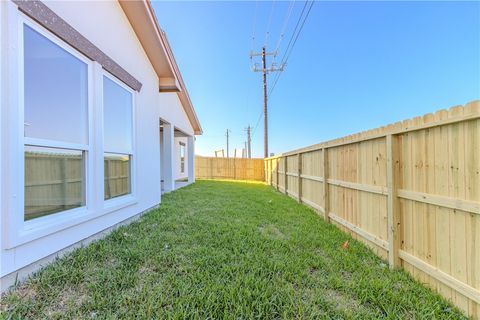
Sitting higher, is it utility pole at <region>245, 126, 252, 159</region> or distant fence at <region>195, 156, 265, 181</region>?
utility pole at <region>245, 126, 252, 159</region>

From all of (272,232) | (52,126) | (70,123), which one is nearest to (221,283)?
(272,232)

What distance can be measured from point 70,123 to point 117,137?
3.28ft

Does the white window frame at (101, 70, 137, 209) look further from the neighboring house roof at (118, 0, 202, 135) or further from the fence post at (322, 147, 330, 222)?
the fence post at (322, 147, 330, 222)

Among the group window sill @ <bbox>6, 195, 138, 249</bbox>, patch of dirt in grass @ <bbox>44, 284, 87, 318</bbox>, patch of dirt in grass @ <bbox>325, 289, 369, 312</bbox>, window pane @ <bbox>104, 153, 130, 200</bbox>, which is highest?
window pane @ <bbox>104, 153, 130, 200</bbox>

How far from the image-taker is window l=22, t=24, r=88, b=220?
239cm

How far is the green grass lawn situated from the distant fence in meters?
13.7

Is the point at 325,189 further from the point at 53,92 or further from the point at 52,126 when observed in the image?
the point at 53,92

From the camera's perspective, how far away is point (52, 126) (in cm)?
276

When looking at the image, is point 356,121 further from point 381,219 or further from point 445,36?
point 381,219

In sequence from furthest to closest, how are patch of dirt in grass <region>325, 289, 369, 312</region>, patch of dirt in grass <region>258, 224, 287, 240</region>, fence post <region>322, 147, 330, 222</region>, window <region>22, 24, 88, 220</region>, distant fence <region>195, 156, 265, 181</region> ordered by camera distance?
1. distant fence <region>195, 156, 265, 181</region>
2. fence post <region>322, 147, 330, 222</region>
3. patch of dirt in grass <region>258, 224, 287, 240</region>
4. window <region>22, 24, 88, 220</region>
5. patch of dirt in grass <region>325, 289, 369, 312</region>

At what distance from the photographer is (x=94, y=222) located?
3.21 meters

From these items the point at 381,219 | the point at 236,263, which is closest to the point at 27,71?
the point at 236,263

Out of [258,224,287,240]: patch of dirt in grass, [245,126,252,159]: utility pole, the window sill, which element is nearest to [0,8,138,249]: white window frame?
the window sill

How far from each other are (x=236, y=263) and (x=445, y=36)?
11308 millimetres
